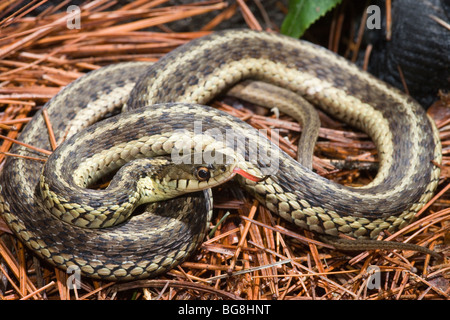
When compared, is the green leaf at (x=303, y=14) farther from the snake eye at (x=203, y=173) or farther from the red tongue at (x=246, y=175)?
the snake eye at (x=203, y=173)

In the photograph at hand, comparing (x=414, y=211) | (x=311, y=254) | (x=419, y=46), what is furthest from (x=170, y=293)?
(x=419, y=46)

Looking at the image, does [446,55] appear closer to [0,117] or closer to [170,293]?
[170,293]
